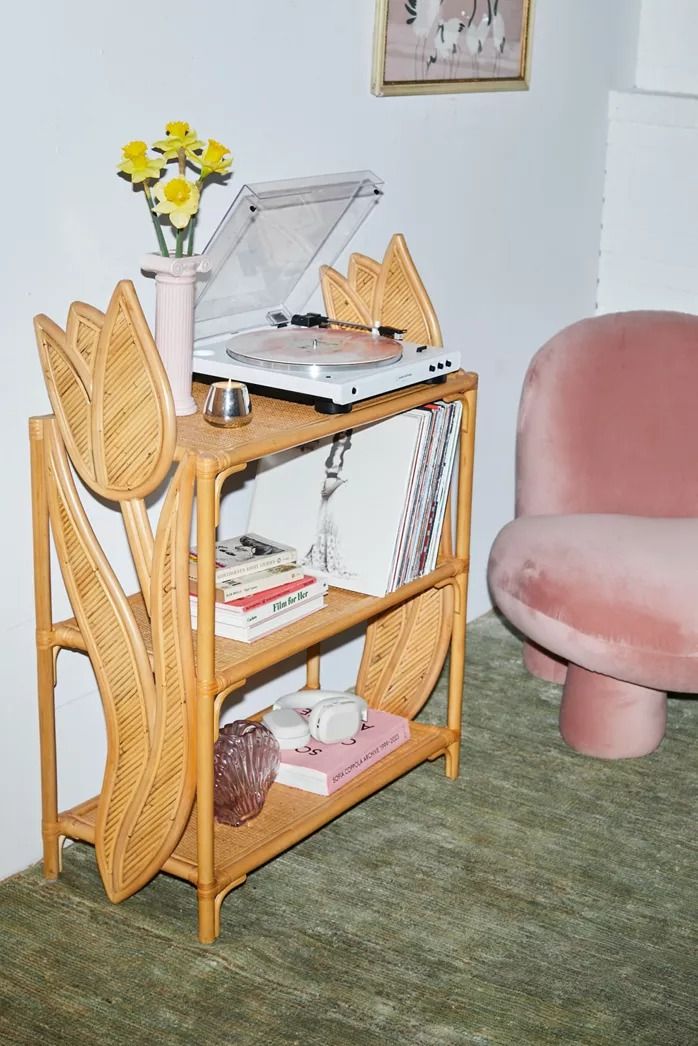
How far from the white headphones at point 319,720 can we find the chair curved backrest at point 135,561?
342mm

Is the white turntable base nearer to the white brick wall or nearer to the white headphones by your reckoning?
the white headphones

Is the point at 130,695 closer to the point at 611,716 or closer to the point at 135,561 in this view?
the point at 135,561

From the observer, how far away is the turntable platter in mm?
1978

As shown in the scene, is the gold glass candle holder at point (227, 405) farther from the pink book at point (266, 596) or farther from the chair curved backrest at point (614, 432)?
the chair curved backrest at point (614, 432)

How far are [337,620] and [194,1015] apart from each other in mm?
589

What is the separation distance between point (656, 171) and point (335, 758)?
164 centimetres

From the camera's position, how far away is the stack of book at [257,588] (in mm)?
1951

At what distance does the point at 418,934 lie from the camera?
1.98m

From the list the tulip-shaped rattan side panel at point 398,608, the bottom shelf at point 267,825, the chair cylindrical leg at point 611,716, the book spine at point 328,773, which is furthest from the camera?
the chair cylindrical leg at point 611,716

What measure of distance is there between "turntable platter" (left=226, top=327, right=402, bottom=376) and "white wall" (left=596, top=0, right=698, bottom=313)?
120cm

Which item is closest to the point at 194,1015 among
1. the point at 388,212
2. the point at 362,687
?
the point at 362,687

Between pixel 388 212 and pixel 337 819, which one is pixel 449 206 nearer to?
pixel 388 212

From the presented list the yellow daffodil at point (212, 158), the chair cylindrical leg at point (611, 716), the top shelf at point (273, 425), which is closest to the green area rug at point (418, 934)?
the chair cylindrical leg at point (611, 716)

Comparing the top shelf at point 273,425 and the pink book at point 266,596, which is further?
the pink book at point 266,596
